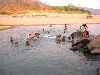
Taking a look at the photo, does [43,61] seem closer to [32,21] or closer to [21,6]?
[32,21]

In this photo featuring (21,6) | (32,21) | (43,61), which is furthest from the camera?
(21,6)

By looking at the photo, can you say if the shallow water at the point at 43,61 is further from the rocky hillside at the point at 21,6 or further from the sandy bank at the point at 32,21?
the rocky hillside at the point at 21,6

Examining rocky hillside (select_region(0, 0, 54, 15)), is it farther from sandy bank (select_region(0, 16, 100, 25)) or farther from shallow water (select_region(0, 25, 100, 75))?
shallow water (select_region(0, 25, 100, 75))

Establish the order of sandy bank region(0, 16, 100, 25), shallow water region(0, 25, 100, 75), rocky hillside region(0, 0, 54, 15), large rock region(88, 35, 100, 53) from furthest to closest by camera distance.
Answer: rocky hillside region(0, 0, 54, 15), sandy bank region(0, 16, 100, 25), large rock region(88, 35, 100, 53), shallow water region(0, 25, 100, 75)

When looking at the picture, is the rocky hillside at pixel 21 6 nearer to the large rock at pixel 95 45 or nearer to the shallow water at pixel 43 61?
the shallow water at pixel 43 61

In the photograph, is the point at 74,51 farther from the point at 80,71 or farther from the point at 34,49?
the point at 80,71

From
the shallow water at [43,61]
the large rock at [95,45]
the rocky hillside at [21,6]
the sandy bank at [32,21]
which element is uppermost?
the rocky hillside at [21,6]

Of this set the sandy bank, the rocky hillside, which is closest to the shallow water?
the sandy bank

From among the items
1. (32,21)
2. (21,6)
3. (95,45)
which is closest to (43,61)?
(95,45)

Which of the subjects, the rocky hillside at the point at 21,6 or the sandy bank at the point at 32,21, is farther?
the rocky hillside at the point at 21,6

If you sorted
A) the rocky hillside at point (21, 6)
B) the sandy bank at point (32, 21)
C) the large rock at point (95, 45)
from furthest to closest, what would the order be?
the rocky hillside at point (21, 6) < the sandy bank at point (32, 21) < the large rock at point (95, 45)

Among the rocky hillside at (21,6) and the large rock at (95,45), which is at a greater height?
the rocky hillside at (21,6)

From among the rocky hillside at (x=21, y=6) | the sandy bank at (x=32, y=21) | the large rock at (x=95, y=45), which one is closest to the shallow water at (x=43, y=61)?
the large rock at (x=95, y=45)

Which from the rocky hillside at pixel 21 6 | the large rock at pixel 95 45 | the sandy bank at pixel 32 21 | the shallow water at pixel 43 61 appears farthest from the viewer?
the rocky hillside at pixel 21 6
